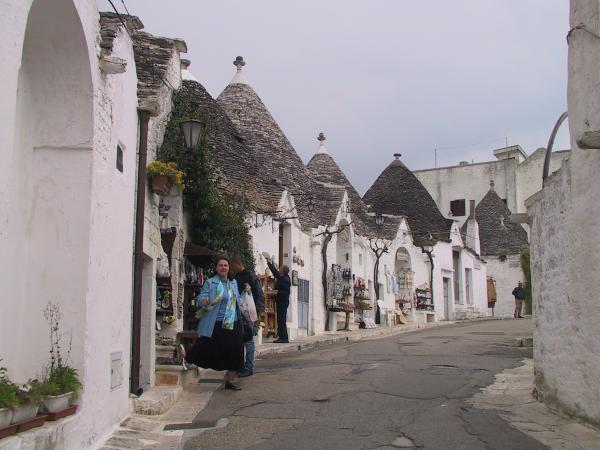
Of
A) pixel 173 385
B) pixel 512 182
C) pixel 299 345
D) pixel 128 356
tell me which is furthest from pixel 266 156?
pixel 512 182

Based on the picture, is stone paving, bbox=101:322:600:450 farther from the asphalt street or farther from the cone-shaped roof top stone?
the cone-shaped roof top stone

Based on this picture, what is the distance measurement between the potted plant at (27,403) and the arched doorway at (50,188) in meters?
0.78

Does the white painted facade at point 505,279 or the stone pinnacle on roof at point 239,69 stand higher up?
the stone pinnacle on roof at point 239,69

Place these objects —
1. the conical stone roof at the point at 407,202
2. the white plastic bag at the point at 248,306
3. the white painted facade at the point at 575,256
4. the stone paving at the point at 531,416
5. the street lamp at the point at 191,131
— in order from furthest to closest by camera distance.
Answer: the conical stone roof at the point at 407,202
the street lamp at the point at 191,131
the white plastic bag at the point at 248,306
the white painted facade at the point at 575,256
the stone paving at the point at 531,416

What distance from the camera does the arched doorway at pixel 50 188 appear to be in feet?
17.9

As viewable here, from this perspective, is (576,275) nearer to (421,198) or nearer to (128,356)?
(128,356)

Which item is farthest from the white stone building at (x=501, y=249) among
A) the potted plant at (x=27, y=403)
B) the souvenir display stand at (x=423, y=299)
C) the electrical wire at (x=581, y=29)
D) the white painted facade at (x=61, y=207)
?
the potted plant at (x=27, y=403)

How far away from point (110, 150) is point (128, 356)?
2.20 meters

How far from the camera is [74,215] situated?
223 inches

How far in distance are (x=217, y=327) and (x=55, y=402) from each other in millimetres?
3859

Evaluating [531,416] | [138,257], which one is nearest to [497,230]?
[531,416]

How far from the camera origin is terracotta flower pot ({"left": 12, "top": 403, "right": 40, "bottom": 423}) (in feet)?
14.2

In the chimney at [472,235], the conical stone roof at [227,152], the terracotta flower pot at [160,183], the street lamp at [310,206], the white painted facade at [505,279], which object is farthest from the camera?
the white painted facade at [505,279]

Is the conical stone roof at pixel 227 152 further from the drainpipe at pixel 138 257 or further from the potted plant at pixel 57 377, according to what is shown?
the potted plant at pixel 57 377
